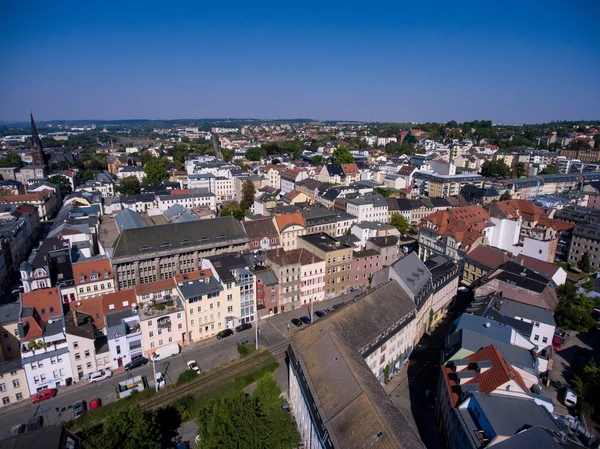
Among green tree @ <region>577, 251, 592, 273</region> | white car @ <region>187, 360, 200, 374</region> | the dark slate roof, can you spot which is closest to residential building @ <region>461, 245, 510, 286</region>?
green tree @ <region>577, 251, 592, 273</region>

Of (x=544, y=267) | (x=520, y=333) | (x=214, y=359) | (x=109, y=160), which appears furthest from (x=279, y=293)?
(x=109, y=160)

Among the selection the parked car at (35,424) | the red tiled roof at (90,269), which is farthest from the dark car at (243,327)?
the parked car at (35,424)

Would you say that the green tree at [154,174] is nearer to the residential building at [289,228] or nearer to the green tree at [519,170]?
the residential building at [289,228]

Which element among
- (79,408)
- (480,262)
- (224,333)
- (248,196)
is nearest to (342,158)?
(248,196)

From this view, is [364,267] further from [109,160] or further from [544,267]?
[109,160]

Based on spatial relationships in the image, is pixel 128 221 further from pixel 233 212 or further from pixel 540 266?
pixel 540 266

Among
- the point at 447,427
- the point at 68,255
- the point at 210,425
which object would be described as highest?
the point at 68,255

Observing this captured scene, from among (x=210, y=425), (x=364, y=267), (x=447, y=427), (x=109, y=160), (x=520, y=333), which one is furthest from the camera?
(x=109, y=160)
